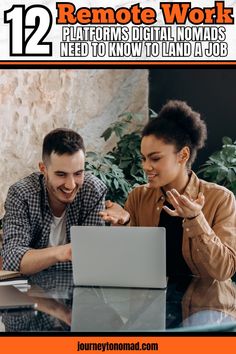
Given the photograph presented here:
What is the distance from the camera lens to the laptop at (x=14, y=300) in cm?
187

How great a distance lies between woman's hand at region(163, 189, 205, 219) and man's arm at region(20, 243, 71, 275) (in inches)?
16.3

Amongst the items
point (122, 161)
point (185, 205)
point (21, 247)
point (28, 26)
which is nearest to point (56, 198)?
point (21, 247)

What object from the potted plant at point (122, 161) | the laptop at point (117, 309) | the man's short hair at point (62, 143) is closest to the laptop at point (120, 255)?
the laptop at point (117, 309)

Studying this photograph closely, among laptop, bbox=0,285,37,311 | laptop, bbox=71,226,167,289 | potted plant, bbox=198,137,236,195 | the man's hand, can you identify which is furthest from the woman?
potted plant, bbox=198,137,236,195

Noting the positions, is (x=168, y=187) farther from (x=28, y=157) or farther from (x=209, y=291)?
(x=28, y=157)

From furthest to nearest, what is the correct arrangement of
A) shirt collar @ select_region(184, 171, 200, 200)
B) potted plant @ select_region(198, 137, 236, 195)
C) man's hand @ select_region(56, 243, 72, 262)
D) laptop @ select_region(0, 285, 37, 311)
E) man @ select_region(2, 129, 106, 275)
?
potted plant @ select_region(198, 137, 236, 195)
man @ select_region(2, 129, 106, 275)
shirt collar @ select_region(184, 171, 200, 200)
man's hand @ select_region(56, 243, 72, 262)
laptop @ select_region(0, 285, 37, 311)

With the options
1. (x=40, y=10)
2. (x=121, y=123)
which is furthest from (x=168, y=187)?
(x=121, y=123)

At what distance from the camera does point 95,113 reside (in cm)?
401

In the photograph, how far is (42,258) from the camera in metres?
2.41

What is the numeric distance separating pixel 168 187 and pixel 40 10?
30.4 inches

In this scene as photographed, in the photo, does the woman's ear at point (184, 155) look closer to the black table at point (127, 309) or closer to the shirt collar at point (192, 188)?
the shirt collar at point (192, 188)

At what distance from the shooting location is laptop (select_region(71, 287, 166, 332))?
175 cm

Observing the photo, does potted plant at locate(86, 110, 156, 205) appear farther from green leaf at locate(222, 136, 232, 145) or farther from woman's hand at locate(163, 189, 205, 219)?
woman's hand at locate(163, 189, 205, 219)
